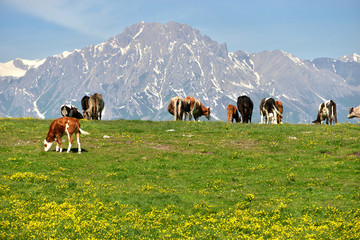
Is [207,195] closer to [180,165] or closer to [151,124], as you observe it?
[180,165]

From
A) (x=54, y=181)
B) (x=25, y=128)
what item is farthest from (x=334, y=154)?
(x=25, y=128)

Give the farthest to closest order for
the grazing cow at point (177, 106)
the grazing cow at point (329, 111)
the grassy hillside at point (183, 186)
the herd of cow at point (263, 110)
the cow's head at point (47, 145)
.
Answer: the grazing cow at point (177, 106), the herd of cow at point (263, 110), the grazing cow at point (329, 111), the cow's head at point (47, 145), the grassy hillside at point (183, 186)

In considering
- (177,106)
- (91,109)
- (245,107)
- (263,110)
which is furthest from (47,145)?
(245,107)

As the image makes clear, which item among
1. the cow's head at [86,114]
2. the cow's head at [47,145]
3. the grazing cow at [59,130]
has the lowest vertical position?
the cow's head at [47,145]

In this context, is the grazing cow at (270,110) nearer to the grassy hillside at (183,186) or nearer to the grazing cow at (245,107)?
the grazing cow at (245,107)

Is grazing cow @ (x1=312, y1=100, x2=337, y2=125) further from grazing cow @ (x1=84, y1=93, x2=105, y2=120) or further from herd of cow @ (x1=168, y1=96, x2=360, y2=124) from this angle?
grazing cow @ (x1=84, y1=93, x2=105, y2=120)

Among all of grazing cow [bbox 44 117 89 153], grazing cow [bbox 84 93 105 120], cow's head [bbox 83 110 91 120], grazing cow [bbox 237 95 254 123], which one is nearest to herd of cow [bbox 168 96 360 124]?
grazing cow [bbox 237 95 254 123]

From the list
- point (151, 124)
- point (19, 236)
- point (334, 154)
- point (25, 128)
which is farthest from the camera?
point (151, 124)

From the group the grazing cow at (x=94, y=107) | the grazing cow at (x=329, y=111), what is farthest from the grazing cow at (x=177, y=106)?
the grazing cow at (x=329, y=111)

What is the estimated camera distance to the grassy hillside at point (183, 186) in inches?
631

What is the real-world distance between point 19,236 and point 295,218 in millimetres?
Result: 11141

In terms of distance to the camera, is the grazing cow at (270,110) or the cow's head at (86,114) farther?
the cow's head at (86,114)

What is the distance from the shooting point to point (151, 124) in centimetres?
4628

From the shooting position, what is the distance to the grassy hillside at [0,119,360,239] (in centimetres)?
1603
